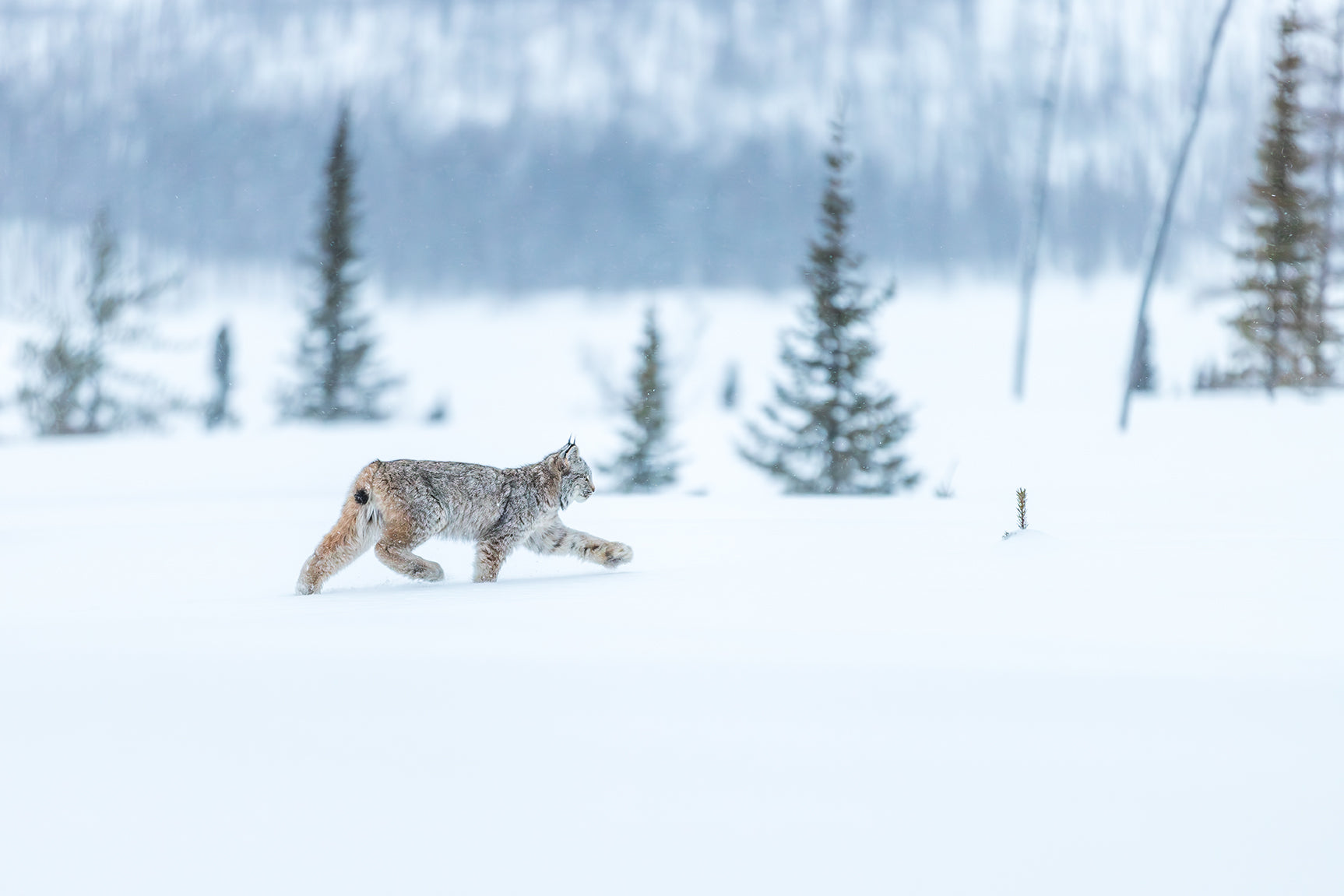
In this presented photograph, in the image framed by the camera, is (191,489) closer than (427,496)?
No

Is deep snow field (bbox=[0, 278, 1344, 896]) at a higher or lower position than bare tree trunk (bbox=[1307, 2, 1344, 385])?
lower

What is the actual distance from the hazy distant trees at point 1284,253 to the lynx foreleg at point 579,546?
837 inches

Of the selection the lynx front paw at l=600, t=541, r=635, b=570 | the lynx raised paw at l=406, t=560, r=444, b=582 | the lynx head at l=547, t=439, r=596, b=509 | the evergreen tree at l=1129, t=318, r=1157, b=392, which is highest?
the evergreen tree at l=1129, t=318, r=1157, b=392

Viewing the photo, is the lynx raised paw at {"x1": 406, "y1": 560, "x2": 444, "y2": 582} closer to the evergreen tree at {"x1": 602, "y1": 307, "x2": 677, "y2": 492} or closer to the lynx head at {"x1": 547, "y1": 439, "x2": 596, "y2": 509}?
the lynx head at {"x1": 547, "y1": 439, "x2": 596, "y2": 509}

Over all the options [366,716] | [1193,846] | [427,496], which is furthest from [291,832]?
[427,496]

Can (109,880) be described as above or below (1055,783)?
below

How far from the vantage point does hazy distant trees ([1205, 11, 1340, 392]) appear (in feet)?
76.1

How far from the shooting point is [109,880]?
6.93 feet

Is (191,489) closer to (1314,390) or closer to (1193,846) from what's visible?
(1193,846)

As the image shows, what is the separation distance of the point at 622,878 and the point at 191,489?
631 inches

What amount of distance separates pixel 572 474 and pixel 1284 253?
2255cm

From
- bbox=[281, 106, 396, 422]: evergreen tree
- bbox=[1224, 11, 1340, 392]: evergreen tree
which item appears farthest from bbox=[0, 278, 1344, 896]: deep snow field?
bbox=[281, 106, 396, 422]: evergreen tree

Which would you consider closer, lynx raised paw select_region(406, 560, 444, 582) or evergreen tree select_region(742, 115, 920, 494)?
lynx raised paw select_region(406, 560, 444, 582)

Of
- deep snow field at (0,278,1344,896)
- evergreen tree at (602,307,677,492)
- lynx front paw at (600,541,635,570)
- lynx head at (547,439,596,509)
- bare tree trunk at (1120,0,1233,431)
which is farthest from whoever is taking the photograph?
evergreen tree at (602,307,677,492)
